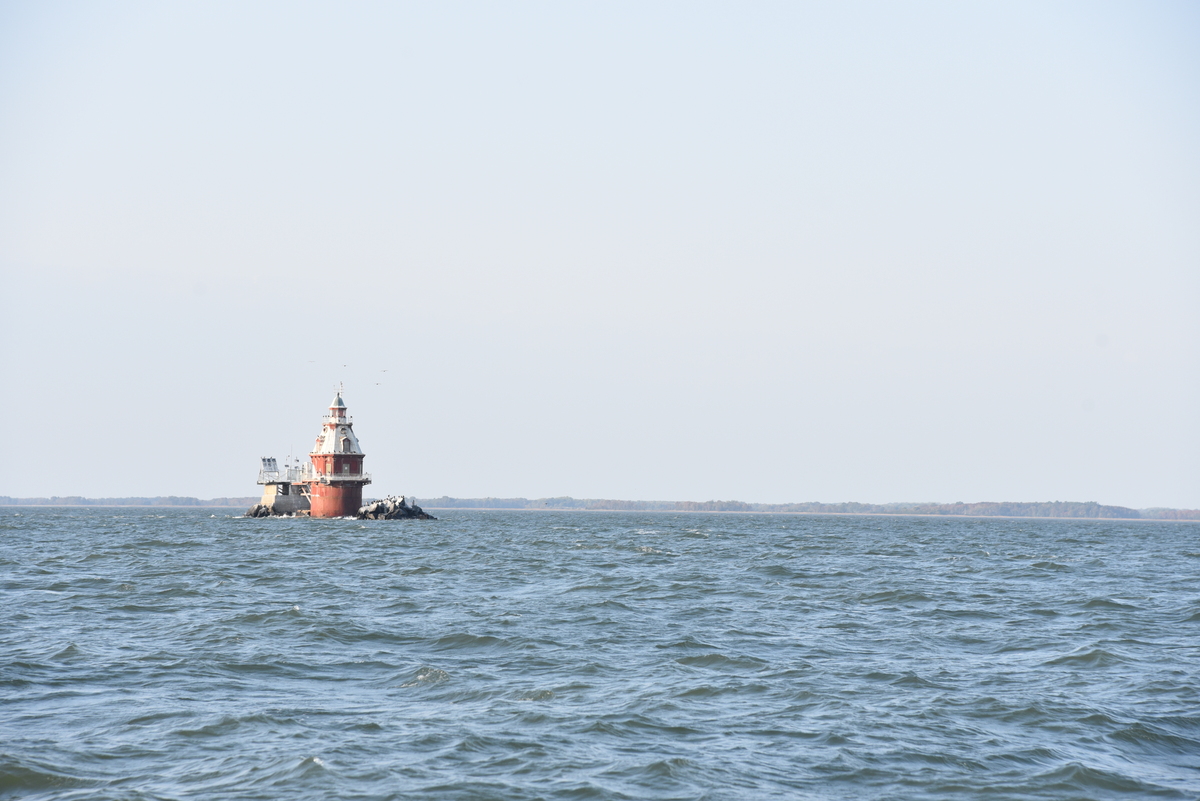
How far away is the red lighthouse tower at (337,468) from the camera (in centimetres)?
9931

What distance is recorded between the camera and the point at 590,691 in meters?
19.5

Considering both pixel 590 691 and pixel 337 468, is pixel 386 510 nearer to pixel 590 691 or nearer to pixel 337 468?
pixel 337 468

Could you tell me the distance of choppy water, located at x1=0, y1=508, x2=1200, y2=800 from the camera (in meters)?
14.3

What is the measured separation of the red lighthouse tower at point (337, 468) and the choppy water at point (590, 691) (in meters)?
59.4

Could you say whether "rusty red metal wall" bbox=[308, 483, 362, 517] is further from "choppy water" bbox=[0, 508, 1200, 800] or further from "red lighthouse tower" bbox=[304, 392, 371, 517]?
"choppy water" bbox=[0, 508, 1200, 800]

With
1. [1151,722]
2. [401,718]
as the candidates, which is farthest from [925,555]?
[401,718]

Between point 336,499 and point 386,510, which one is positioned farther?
point 386,510

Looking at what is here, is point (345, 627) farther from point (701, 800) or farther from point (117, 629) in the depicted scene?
point (701, 800)

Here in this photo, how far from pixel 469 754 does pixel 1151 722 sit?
11.7 metres

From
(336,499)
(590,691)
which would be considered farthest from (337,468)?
(590,691)

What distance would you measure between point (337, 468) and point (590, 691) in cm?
8401

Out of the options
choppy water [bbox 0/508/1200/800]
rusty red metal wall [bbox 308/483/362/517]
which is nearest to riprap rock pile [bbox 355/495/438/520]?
rusty red metal wall [bbox 308/483/362/517]

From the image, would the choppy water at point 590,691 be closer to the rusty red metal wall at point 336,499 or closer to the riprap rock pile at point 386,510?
the rusty red metal wall at point 336,499

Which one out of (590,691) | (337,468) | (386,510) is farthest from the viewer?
(386,510)
